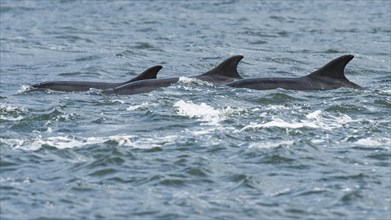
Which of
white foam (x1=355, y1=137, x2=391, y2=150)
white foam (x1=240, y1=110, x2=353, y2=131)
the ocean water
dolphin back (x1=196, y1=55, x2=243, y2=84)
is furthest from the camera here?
dolphin back (x1=196, y1=55, x2=243, y2=84)

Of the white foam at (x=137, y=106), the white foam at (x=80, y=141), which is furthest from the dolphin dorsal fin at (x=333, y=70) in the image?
the white foam at (x=80, y=141)

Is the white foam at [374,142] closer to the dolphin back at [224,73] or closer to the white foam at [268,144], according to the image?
the white foam at [268,144]

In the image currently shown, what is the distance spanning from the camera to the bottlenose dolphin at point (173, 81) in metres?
23.0

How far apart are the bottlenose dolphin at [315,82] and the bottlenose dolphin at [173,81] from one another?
62 centimetres

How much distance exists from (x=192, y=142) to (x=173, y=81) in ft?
21.0

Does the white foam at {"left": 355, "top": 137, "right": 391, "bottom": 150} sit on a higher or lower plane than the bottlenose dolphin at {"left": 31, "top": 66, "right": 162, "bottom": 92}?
higher

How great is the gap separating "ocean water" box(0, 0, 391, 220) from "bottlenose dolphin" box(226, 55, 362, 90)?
0.43 m

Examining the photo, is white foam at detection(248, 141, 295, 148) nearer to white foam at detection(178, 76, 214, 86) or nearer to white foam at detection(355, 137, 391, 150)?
white foam at detection(355, 137, 391, 150)

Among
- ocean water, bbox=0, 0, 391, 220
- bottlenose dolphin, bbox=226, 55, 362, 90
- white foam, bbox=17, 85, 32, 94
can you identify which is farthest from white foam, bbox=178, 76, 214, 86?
white foam, bbox=17, 85, 32, 94

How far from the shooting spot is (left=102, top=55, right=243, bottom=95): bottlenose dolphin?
2295 centimetres

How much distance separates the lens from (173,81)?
23.9 meters

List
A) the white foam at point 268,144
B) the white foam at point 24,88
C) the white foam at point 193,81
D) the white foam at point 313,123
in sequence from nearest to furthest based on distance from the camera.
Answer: the white foam at point 268,144 → the white foam at point 313,123 → the white foam at point 193,81 → the white foam at point 24,88

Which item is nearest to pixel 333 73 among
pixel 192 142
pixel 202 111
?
pixel 202 111

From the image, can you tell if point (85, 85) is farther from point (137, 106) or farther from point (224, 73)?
point (137, 106)
